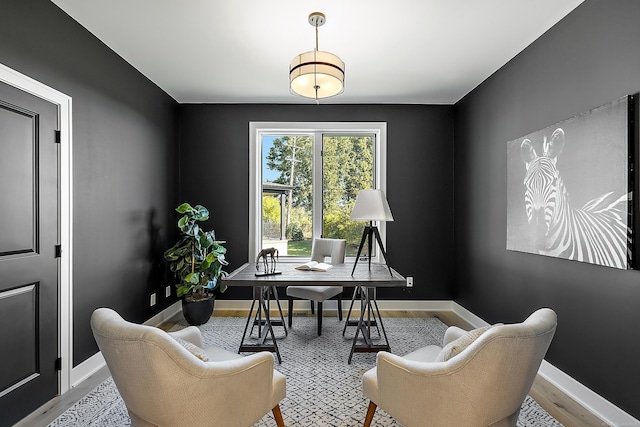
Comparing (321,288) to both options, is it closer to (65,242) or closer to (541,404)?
(541,404)

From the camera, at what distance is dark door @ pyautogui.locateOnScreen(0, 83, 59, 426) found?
202 cm

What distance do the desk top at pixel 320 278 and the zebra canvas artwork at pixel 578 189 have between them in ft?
3.68

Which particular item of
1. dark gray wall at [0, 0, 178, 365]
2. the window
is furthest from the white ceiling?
the window

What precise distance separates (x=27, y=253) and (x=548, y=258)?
352 cm

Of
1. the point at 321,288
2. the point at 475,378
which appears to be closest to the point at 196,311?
the point at 321,288

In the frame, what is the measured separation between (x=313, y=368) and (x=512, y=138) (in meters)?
2.60

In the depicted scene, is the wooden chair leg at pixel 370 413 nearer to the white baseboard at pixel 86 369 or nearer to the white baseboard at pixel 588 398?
the white baseboard at pixel 588 398

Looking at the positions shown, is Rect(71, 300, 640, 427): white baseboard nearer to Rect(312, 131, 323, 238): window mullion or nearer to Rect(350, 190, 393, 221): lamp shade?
Rect(312, 131, 323, 238): window mullion

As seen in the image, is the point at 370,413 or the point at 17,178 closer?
the point at 370,413

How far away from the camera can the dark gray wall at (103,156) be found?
2299mm

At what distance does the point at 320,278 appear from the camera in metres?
2.91

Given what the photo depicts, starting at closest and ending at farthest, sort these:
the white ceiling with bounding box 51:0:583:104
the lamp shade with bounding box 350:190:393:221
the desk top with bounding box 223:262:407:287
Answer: the white ceiling with bounding box 51:0:583:104
the desk top with bounding box 223:262:407:287
the lamp shade with bounding box 350:190:393:221

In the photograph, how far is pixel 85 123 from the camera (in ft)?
8.98

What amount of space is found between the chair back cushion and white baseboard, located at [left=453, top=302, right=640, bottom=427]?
202 cm
